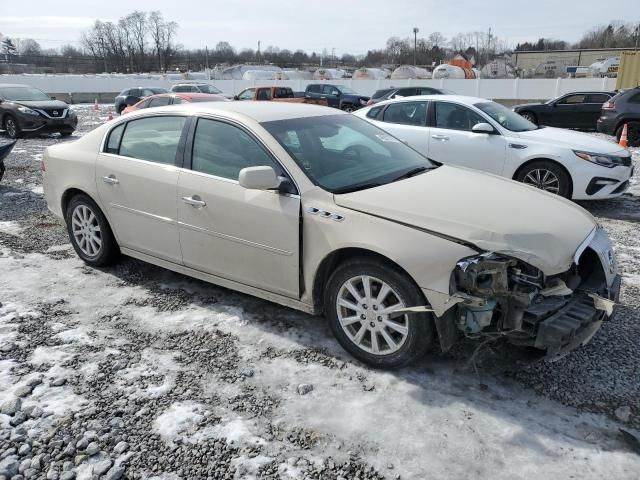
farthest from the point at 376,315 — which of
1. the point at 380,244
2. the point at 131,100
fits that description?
→ the point at 131,100

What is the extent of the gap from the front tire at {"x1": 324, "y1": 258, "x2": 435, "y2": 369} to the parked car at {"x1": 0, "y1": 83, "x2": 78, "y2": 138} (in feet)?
48.0

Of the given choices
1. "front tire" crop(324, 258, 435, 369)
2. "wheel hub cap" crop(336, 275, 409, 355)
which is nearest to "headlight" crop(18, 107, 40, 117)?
"front tire" crop(324, 258, 435, 369)

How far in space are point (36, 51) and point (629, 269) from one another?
115 meters

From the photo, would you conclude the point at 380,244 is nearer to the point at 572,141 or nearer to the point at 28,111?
the point at 572,141

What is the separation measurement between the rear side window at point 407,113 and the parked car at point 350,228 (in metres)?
4.08

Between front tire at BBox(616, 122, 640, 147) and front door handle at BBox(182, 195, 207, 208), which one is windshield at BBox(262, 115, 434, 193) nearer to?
front door handle at BBox(182, 195, 207, 208)

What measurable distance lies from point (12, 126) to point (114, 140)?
42.2 ft

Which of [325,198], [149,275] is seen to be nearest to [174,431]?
[325,198]

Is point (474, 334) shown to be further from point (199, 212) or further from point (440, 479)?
point (199, 212)

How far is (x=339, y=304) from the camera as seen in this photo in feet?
11.5

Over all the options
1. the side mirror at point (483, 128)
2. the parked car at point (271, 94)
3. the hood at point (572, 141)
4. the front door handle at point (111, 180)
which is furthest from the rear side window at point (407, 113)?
the parked car at point (271, 94)

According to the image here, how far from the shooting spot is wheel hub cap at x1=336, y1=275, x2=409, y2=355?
130 inches

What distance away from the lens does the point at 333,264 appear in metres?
3.58

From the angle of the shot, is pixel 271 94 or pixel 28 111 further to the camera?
pixel 271 94
